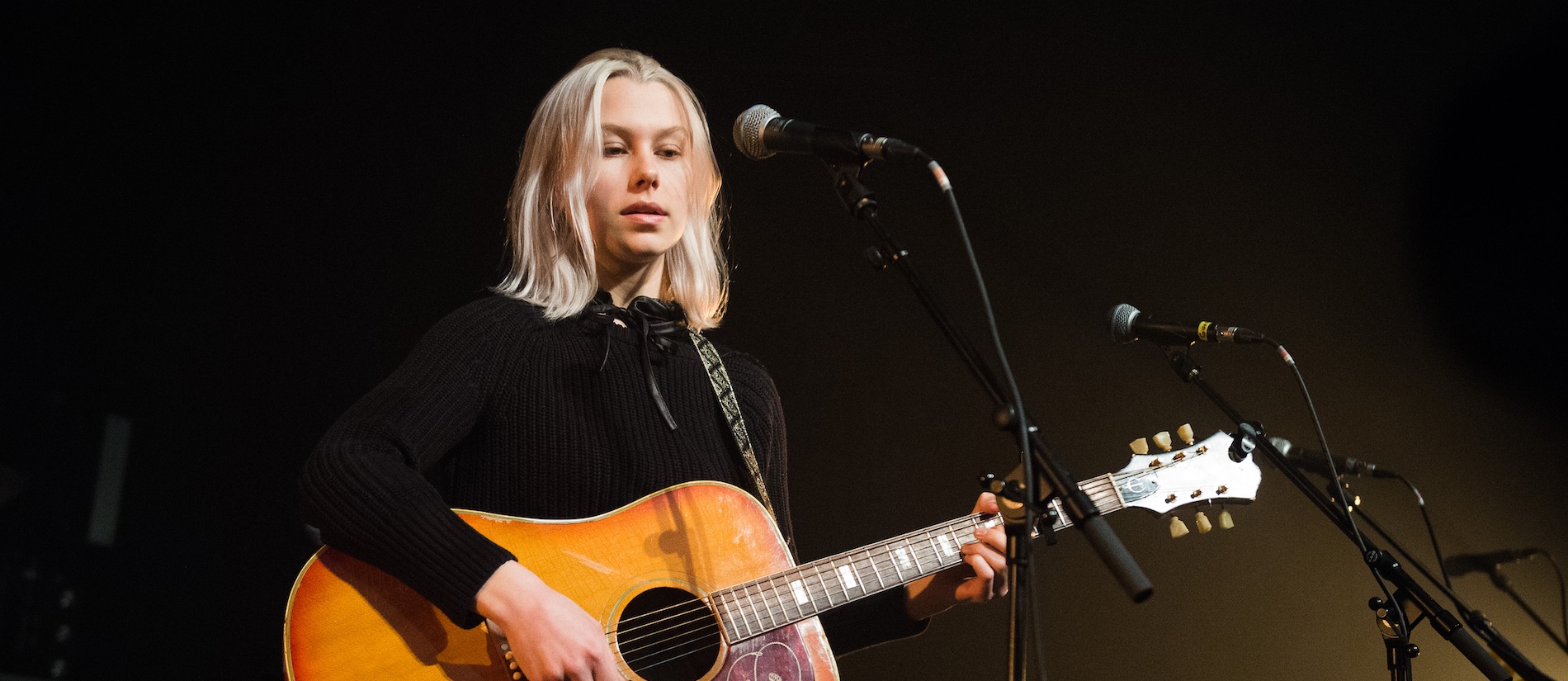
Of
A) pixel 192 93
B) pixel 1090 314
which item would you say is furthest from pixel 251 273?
pixel 1090 314

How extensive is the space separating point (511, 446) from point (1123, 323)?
1619 mm

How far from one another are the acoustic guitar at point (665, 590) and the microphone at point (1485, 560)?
230 cm

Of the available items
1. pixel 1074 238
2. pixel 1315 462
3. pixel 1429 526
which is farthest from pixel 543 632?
pixel 1074 238

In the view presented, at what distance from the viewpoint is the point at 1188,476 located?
2371 millimetres

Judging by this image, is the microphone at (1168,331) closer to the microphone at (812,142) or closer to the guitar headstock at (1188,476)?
the guitar headstock at (1188,476)

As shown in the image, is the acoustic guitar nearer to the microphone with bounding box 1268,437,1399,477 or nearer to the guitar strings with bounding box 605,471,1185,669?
the guitar strings with bounding box 605,471,1185,669

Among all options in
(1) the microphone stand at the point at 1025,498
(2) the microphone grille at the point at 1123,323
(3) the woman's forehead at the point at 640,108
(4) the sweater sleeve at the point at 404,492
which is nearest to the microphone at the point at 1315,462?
(2) the microphone grille at the point at 1123,323

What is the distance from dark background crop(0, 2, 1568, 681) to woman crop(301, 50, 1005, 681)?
2.75 feet

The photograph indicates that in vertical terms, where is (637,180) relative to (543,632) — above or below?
above

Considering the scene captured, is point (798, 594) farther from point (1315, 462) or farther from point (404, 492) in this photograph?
point (1315, 462)

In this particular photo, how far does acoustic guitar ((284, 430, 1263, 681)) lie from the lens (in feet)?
5.82

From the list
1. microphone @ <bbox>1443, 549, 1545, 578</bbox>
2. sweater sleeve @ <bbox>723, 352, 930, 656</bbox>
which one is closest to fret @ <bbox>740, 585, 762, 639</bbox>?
sweater sleeve @ <bbox>723, 352, 930, 656</bbox>

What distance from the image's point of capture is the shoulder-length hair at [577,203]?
8.13 feet

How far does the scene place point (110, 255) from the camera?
2.91 metres
